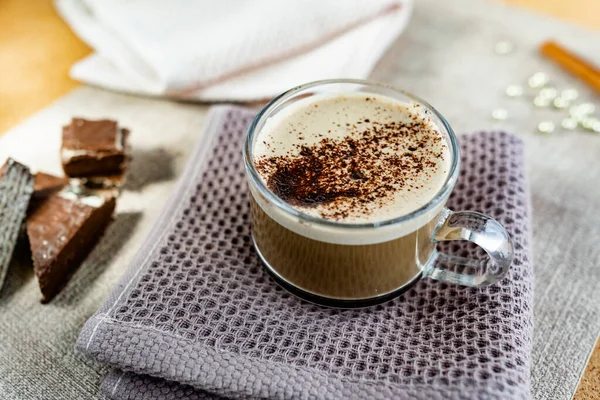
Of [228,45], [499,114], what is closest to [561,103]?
[499,114]

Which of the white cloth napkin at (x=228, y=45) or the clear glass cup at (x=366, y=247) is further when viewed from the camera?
the white cloth napkin at (x=228, y=45)

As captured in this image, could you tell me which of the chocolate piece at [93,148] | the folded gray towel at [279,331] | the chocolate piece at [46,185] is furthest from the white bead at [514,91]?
the chocolate piece at [46,185]

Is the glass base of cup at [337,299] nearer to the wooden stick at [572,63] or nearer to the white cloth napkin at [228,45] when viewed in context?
the white cloth napkin at [228,45]

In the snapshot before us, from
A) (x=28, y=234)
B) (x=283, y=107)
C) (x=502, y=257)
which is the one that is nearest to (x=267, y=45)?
(x=283, y=107)

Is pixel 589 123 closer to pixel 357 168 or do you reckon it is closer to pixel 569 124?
pixel 569 124

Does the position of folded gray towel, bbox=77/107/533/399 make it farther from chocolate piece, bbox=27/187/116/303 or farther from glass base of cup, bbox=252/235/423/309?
chocolate piece, bbox=27/187/116/303

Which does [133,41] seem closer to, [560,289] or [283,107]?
[283,107]

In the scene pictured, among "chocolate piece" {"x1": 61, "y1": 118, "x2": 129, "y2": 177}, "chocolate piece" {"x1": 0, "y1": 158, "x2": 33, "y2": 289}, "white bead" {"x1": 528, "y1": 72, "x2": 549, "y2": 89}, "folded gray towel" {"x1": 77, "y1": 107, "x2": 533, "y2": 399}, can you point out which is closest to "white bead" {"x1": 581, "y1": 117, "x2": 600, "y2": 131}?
"white bead" {"x1": 528, "y1": 72, "x2": 549, "y2": 89}
